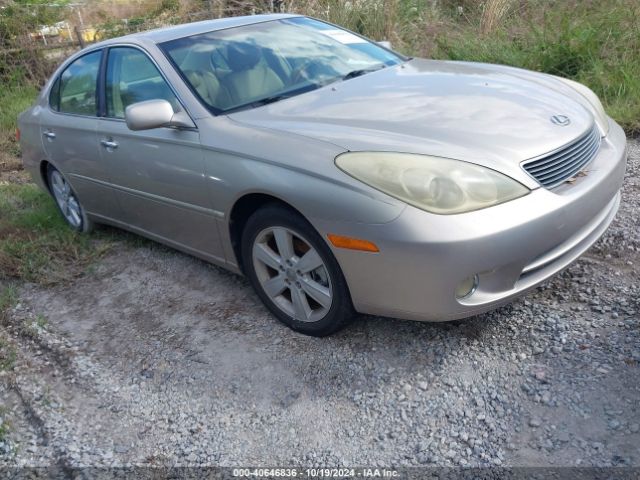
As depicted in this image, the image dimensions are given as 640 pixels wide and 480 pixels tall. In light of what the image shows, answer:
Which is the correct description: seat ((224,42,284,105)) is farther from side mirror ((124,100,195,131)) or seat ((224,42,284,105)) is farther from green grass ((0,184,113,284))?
green grass ((0,184,113,284))

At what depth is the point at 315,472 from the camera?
7.72ft

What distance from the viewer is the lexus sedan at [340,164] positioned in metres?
2.55

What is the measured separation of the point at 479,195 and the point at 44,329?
8.49ft

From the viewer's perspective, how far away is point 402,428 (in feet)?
8.18

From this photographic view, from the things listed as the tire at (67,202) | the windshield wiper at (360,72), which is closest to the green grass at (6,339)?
the tire at (67,202)

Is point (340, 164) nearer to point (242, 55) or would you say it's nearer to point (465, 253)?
point (465, 253)

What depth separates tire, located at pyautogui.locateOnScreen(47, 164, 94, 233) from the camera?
4.85m

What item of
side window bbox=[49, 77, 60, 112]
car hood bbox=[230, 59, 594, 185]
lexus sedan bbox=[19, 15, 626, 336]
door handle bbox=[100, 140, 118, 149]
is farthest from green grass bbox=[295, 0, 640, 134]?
side window bbox=[49, 77, 60, 112]

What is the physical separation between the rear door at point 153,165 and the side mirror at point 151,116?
10 centimetres

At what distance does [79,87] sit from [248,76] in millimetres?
1593

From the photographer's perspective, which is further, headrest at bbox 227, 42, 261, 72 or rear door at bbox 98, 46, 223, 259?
headrest at bbox 227, 42, 261, 72

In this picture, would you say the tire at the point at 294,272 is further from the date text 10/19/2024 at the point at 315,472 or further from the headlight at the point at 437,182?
the date text 10/19/2024 at the point at 315,472

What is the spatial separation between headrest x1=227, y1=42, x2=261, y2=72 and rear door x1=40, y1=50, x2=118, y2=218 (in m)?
1.07

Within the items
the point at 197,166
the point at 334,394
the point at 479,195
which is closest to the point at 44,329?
the point at 197,166
